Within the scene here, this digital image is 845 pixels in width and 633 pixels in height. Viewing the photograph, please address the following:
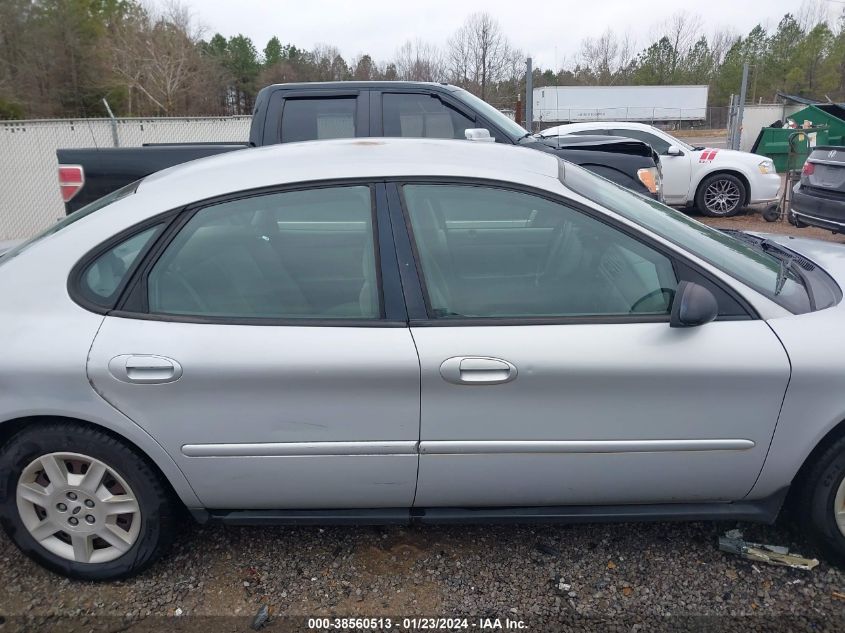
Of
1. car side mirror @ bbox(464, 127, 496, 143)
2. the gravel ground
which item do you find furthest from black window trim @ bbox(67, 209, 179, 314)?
car side mirror @ bbox(464, 127, 496, 143)

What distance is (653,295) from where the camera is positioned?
2.37 m

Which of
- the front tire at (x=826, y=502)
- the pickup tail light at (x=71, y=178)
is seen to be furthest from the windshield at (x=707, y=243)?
the pickup tail light at (x=71, y=178)

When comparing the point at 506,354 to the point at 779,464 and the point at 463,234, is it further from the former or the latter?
the point at 779,464

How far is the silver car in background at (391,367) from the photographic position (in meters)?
2.27

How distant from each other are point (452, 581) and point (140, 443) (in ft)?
4.18

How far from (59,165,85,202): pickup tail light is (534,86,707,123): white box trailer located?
90.9ft

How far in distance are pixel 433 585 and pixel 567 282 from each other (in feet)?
4.14

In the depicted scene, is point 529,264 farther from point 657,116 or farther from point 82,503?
point 657,116

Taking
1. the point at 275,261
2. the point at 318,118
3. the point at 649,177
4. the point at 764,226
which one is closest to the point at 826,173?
the point at 764,226

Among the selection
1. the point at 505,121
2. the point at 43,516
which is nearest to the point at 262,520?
the point at 43,516

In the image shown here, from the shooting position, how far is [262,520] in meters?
2.49

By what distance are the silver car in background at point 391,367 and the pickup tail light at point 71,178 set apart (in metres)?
2.94

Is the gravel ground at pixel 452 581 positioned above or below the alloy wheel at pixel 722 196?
below

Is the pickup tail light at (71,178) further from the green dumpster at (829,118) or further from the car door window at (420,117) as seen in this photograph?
the green dumpster at (829,118)
